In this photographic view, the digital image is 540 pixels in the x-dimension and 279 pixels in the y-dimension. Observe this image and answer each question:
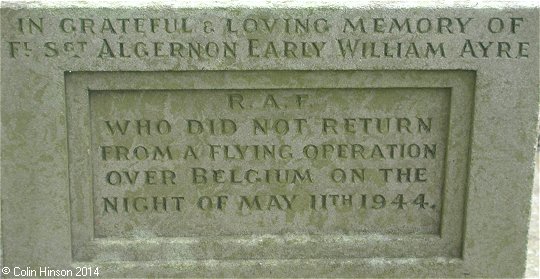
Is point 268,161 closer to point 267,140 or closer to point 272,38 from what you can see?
point 267,140

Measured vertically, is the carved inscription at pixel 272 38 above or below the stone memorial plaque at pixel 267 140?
above

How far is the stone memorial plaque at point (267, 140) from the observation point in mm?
2762

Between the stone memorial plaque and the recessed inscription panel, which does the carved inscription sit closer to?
the stone memorial plaque

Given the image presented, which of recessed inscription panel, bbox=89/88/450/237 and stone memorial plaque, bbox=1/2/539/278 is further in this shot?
recessed inscription panel, bbox=89/88/450/237

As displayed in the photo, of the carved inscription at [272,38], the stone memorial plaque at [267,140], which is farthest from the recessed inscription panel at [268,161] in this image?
the carved inscription at [272,38]

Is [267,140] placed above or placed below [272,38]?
below

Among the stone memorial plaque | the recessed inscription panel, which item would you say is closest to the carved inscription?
the stone memorial plaque

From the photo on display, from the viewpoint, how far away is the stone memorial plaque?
276 centimetres

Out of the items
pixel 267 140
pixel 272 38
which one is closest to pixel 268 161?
pixel 267 140

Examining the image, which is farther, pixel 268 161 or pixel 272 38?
pixel 268 161

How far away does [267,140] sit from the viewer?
297 centimetres

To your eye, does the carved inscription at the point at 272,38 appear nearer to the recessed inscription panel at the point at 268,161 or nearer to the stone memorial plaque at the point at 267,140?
the stone memorial plaque at the point at 267,140

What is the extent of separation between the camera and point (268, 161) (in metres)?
3.00

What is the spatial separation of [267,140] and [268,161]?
0.10 m
